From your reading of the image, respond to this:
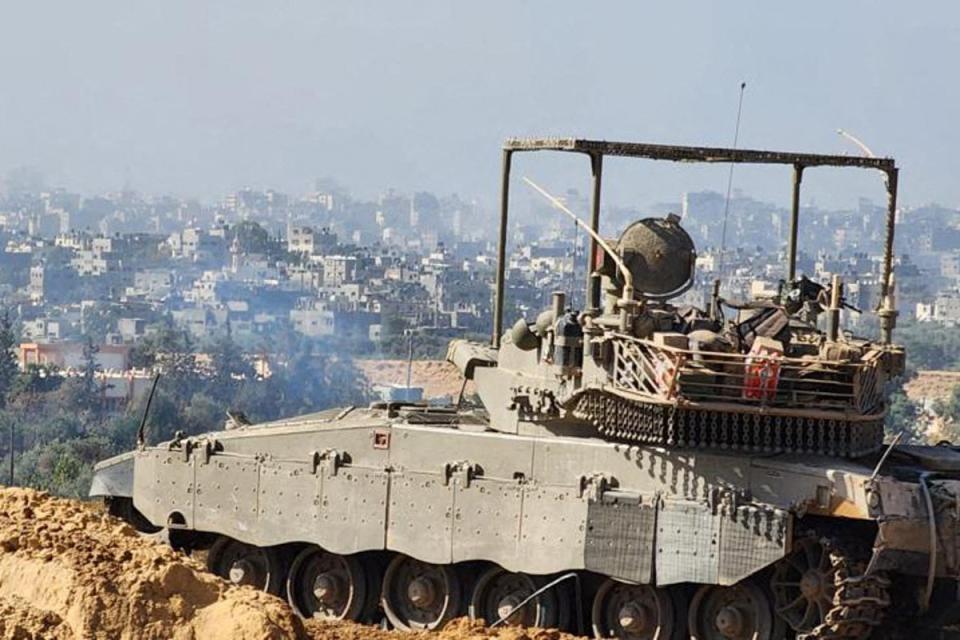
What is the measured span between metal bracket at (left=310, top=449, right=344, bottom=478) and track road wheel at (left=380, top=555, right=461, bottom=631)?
3.89ft

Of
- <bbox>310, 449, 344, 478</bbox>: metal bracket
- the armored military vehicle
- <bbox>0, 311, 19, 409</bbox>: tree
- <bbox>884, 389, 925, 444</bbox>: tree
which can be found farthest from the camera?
<bbox>0, 311, 19, 409</bbox>: tree

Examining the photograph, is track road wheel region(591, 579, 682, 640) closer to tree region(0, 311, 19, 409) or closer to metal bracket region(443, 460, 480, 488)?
metal bracket region(443, 460, 480, 488)

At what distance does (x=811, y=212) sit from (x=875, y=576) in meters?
125

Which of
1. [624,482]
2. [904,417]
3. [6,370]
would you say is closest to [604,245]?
[624,482]

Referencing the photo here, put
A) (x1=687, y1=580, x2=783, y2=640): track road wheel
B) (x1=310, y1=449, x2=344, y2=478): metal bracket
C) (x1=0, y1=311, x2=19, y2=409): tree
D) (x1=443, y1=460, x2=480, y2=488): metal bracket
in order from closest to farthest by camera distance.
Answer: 1. (x1=687, y1=580, x2=783, y2=640): track road wheel
2. (x1=443, y1=460, x2=480, y2=488): metal bracket
3. (x1=310, y1=449, x2=344, y2=478): metal bracket
4. (x1=0, y1=311, x2=19, y2=409): tree

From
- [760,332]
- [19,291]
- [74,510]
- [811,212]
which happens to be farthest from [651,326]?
[19,291]

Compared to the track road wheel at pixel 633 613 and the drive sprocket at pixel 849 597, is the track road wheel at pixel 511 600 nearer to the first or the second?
the track road wheel at pixel 633 613

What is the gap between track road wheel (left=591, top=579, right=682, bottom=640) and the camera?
23.6 m

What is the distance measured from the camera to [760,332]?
80.0 ft

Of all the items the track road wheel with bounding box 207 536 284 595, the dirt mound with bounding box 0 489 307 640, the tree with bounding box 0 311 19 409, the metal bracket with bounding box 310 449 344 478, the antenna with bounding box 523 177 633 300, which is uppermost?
the antenna with bounding box 523 177 633 300

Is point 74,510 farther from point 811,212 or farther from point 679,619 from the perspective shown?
point 811,212

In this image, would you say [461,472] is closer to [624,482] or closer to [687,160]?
[624,482]

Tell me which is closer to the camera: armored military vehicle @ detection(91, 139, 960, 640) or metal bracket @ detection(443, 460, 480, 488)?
armored military vehicle @ detection(91, 139, 960, 640)

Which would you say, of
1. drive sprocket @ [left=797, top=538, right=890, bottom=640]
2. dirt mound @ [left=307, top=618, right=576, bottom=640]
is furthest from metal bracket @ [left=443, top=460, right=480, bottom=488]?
drive sprocket @ [left=797, top=538, right=890, bottom=640]
